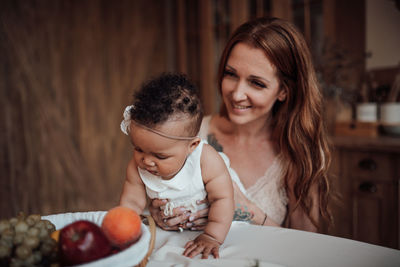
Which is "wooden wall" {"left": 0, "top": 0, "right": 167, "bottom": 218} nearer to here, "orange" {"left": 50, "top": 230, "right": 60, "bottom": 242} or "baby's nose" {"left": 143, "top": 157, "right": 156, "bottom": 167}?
"baby's nose" {"left": 143, "top": 157, "right": 156, "bottom": 167}

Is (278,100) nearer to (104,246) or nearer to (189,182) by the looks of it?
(189,182)

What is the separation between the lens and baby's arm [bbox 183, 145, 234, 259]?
0.91 metres

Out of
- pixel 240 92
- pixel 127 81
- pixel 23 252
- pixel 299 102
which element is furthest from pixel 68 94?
pixel 23 252

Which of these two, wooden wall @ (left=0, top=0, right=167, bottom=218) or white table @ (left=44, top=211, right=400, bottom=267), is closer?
white table @ (left=44, top=211, right=400, bottom=267)

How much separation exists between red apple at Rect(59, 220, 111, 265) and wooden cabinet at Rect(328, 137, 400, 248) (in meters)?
1.63

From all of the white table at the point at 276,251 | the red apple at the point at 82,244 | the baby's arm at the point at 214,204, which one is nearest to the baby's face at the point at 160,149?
the baby's arm at the point at 214,204

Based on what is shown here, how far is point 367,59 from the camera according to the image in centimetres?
266

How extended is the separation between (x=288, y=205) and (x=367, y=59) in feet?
5.87

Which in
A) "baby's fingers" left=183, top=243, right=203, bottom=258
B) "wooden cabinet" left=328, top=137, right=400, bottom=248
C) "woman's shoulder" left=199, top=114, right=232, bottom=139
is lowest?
"wooden cabinet" left=328, top=137, right=400, bottom=248

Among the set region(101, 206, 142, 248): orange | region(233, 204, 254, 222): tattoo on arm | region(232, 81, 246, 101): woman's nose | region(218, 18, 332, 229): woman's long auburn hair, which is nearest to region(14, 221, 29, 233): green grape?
region(101, 206, 142, 248): orange

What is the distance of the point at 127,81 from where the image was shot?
159 inches

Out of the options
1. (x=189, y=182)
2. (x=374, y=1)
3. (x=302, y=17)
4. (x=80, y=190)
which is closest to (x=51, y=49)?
(x=80, y=190)

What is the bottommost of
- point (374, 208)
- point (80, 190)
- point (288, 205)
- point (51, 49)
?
point (80, 190)

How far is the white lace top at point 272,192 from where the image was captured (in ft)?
4.97
